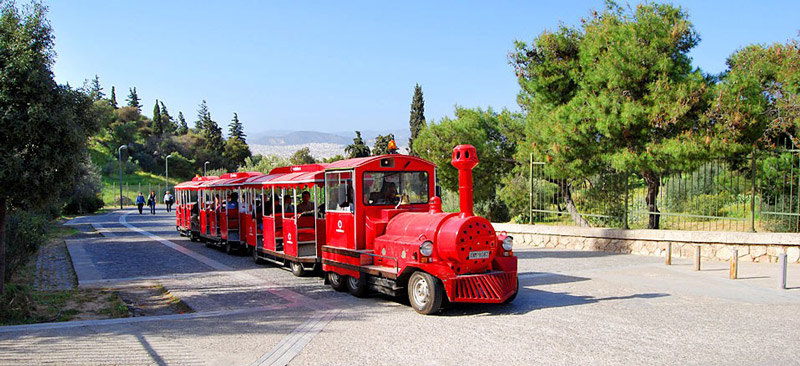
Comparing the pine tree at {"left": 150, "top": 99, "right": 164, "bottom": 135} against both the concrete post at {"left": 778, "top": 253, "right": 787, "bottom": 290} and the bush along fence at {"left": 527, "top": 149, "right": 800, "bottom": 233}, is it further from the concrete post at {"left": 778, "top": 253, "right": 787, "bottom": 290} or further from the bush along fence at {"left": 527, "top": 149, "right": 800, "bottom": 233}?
the concrete post at {"left": 778, "top": 253, "right": 787, "bottom": 290}

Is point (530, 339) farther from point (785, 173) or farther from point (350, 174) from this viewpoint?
point (785, 173)

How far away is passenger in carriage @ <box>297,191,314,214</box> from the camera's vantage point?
12.8 m

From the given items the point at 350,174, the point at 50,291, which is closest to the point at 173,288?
the point at 50,291

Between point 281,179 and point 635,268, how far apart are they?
8.50 meters

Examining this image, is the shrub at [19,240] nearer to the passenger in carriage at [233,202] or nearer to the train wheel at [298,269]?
Answer: the passenger in carriage at [233,202]

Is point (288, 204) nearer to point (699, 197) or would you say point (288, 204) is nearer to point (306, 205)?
point (306, 205)

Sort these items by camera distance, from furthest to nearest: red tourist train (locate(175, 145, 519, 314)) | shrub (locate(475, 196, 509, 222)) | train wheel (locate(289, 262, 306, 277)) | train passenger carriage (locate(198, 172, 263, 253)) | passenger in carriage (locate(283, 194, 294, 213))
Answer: shrub (locate(475, 196, 509, 222))
train passenger carriage (locate(198, 172, 263, 253))
passenger in carriage (locate(283, 194, 294, 213))
train wheel (locate(289, 262, 306, 277))
red tourist train (locate(175, 145, 519, 314))

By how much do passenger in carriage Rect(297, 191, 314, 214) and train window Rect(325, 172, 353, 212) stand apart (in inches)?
72.8

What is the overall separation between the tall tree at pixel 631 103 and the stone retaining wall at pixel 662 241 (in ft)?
2.96

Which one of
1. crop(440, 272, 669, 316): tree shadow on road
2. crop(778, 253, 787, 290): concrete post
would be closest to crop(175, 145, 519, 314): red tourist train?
crop(440, 272, 669, 316): tree shadow on road

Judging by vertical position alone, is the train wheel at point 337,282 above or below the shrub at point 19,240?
below

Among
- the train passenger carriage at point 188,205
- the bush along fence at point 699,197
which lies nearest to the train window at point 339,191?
the bush along fence at point 699,197

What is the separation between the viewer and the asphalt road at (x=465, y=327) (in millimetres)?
6238

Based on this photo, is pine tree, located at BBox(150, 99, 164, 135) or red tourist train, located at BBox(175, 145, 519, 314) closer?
red tourist train, located at BBox(175, 145, 519, 314)
